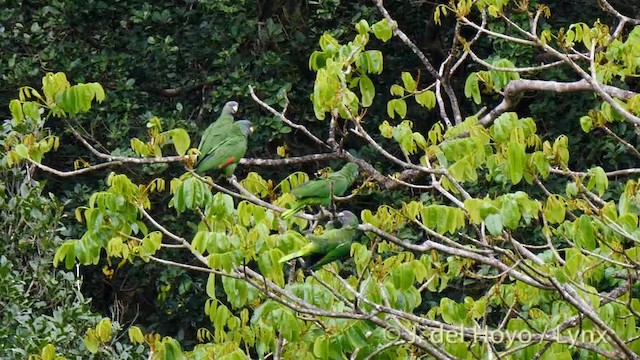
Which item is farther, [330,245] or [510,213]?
[330,245]

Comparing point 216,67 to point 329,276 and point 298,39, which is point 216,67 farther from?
point 329,276

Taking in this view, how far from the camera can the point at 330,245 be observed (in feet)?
12.9

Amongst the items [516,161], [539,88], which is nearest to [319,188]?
[516,161]

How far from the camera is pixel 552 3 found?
787 centimetres

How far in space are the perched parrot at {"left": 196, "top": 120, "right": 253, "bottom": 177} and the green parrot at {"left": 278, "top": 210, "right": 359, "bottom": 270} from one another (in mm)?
901

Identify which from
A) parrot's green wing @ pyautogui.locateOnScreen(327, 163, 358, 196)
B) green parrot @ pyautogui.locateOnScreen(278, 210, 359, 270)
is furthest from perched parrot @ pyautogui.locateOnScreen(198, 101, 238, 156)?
green parrot @ pyautogui.locateOnScreen(278, 210, 359, 270)

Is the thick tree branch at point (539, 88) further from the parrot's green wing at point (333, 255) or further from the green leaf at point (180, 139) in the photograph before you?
the green leaf at point (180, 139)

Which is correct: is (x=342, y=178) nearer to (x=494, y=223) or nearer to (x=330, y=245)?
(x=330, y=245)

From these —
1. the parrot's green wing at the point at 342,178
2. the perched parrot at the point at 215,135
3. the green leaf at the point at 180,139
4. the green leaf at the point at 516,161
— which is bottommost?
the perched parrot at the point at 215,135

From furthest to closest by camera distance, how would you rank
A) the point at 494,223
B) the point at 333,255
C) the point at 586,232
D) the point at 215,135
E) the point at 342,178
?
1. the point at 215,135
2. the point at 342,178
3. the point at 333,255
4. the point at 586,232
5. the point at 494,223

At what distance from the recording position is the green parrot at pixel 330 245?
3916mm

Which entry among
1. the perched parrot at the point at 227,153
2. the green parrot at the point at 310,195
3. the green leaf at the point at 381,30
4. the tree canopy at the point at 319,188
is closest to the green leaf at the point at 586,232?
the tree canopy at the point at 319,188

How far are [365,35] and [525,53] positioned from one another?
2848mm

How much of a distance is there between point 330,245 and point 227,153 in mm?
1079
